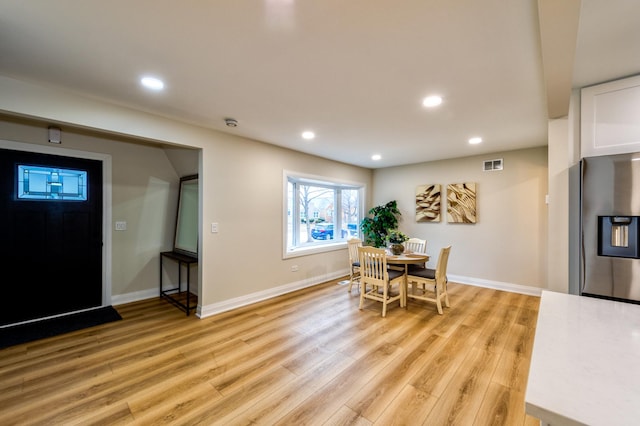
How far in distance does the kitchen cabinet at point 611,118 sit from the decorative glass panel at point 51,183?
211 inches

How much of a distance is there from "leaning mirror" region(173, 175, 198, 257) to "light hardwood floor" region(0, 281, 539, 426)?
1.07 meters

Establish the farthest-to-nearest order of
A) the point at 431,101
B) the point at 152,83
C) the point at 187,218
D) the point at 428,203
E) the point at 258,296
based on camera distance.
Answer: the point at 428,203, the point at 187,218, the point at 258,296, the point at 431,101, the point at 152,83

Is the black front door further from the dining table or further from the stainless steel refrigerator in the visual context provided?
the stainless steel refrigerator

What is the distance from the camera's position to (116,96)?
251cm

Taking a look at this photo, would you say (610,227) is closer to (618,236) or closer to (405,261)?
(618,236)

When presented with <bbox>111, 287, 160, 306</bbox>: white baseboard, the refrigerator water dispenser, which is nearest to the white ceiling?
the refrigerator water dispenser

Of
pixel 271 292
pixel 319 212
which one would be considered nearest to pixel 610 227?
pixel 271 292

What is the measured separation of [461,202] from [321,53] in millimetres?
4178

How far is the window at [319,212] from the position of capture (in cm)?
495

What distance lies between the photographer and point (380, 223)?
222 inches

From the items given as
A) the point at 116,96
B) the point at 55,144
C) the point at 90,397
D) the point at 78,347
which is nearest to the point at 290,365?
the point at 90,397

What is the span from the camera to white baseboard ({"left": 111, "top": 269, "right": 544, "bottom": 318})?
11.8 ft

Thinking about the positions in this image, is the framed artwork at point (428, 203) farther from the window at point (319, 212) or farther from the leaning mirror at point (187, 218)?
the leaning mirror at point (187, 218)

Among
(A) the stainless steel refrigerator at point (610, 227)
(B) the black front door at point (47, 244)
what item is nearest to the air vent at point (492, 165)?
(A) the stainless steel refrigerator at point (610, 227)
